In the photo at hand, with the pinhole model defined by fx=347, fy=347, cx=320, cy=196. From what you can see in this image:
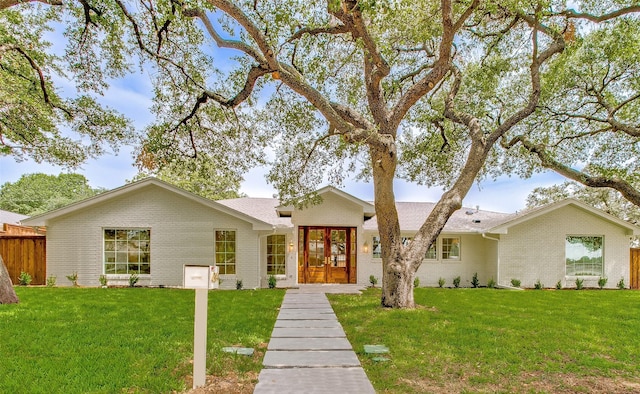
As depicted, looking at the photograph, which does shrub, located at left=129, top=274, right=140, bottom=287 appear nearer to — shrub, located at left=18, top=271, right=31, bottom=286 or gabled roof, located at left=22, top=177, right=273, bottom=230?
gabled roof, located at left=22, top=177, right=273, bottom=230

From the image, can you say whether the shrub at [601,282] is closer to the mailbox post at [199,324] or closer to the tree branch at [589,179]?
the tree branch at [589,179]

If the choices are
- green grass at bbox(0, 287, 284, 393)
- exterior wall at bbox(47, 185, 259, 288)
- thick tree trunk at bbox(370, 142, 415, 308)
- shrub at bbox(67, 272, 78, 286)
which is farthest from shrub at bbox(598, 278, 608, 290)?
shrub at bbox(67, 272, 78, 286)

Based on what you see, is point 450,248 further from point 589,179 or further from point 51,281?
point 51,281

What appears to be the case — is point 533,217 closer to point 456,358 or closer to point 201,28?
point 456,358

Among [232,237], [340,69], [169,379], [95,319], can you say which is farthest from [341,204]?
[169,379]

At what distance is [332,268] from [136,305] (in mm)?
7368

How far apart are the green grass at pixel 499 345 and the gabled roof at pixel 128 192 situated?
4.70 m

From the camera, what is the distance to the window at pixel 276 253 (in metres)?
13.5

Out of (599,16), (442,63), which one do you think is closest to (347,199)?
(442,63)

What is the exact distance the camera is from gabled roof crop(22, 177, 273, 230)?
1173 cm

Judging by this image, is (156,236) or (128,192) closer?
(128,192)

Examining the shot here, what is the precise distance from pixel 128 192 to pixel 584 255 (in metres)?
17.7

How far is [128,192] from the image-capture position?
12.1 metres

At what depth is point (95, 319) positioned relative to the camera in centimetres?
652
